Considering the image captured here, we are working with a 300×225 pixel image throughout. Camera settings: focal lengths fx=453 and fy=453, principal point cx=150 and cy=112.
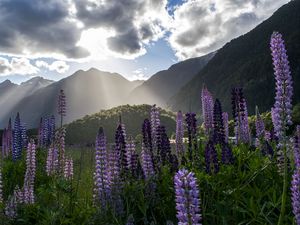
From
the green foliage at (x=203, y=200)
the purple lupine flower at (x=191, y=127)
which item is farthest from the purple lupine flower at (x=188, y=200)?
the purple lupine flower at (x=191, y=127)

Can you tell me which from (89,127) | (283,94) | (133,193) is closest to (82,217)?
(133,193)

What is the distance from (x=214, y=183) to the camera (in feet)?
22.5

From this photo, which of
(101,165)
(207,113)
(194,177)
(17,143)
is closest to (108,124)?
(17,143)

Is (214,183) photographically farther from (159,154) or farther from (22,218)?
(22,218)

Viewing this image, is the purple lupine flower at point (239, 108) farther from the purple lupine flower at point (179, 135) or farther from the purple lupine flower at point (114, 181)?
the purple lupine flower at point (114, 181)

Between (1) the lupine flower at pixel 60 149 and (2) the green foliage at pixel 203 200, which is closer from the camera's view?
(2) the green foliage at pixel 203 200

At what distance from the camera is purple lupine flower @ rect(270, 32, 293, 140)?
4.88 metres

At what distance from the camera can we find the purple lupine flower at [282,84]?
16.0ft

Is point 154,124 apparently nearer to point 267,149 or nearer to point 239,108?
point 239,108

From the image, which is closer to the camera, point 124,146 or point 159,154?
point 124,146

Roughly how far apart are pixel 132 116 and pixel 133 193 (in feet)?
198

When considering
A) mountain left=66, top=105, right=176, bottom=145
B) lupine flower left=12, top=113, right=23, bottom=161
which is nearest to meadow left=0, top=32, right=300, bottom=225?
lupine flower left=12, top=113, right=23, bottom=161

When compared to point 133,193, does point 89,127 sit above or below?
above

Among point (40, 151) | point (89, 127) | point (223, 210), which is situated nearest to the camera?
point (223, 210)
